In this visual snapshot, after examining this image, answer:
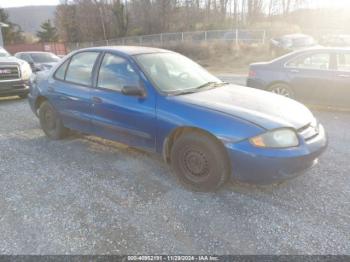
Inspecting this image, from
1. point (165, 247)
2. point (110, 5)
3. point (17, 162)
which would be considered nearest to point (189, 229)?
point (165, 247)

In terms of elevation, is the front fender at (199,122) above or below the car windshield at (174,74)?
below

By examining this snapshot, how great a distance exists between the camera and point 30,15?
286 ft

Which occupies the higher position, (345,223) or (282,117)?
(282,117)

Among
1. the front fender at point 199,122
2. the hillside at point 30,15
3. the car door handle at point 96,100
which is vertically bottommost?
the front fender at point 199,122

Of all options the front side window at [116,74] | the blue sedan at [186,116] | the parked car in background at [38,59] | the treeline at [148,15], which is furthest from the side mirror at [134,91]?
the treeline at [148,15]

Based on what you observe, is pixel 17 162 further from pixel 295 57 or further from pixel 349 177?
pixel 295 57

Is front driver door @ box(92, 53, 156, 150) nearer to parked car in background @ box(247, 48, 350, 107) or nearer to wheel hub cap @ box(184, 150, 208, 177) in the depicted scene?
wheel hub cap @ box(184, 150, 208, 177)

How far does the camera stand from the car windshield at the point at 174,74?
3.46 meters

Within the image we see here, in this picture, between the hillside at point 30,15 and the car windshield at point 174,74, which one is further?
the hillside at point 30,15

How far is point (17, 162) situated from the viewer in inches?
157

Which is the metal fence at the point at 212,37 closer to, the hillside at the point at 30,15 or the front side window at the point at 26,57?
the front side window at the point at 26,57

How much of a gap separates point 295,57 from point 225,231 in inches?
205

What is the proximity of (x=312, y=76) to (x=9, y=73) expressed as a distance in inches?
300

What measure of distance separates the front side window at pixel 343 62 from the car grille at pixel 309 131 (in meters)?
3.54
